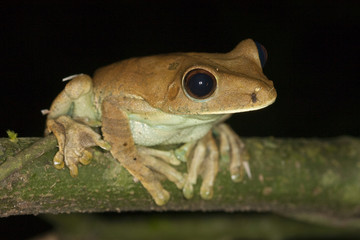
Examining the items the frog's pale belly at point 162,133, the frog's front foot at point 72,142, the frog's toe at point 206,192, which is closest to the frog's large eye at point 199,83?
the frog's pale belly at point 162,133

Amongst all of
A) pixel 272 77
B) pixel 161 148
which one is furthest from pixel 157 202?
pixel 272 77

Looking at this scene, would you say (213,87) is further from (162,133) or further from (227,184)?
(227,184)

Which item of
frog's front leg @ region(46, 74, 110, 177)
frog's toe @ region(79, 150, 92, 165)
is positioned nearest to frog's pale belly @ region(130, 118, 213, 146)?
frog's front leg @ region(46, 74, 110, 177)

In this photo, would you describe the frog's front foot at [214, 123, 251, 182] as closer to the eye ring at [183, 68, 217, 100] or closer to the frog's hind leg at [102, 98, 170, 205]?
the frog's hind leg at [102, 98, 170, 205]

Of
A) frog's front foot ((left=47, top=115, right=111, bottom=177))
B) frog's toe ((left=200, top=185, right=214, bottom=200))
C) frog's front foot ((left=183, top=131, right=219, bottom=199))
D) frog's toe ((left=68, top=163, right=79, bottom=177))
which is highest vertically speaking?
frog's front foot ((left=47, top=115, right=111, bottom=177))

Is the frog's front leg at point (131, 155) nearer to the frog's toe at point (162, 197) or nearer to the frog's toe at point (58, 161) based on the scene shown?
the frog's toe at point (162, 197)

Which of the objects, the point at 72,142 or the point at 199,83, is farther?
the point at 72,142

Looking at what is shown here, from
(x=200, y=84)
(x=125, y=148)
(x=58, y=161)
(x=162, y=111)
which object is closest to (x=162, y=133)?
(x=162, y=111)

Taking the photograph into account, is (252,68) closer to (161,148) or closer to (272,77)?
(161,148)
